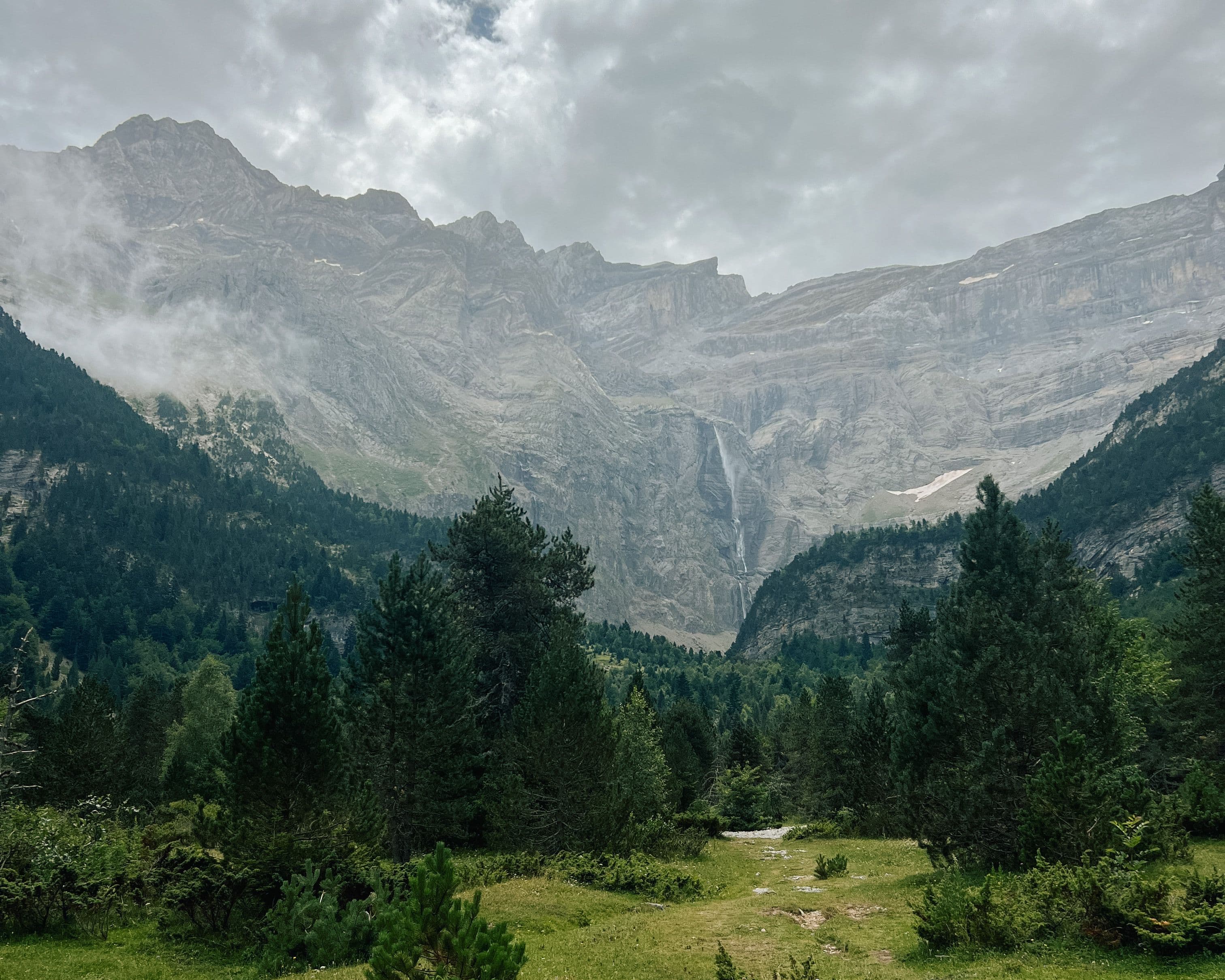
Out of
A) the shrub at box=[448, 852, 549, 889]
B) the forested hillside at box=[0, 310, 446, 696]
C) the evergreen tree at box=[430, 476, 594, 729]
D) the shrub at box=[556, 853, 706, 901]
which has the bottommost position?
the shrub at box=[556, 853, 706, 901]

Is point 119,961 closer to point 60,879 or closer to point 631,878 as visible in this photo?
point 60,879

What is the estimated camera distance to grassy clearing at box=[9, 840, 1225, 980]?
16734mm

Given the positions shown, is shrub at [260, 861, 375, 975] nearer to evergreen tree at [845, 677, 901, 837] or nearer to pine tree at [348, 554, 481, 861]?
pine tree at [348, 554, 481, 861]

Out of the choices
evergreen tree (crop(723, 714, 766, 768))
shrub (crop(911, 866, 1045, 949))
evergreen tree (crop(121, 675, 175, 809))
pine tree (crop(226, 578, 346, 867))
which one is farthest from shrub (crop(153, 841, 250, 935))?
evergreen tree (crop(723, 714, 766, 768))

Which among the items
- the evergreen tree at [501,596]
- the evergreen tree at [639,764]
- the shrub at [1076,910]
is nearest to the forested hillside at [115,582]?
the evergreen tree at [639,764]

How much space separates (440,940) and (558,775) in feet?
74.6

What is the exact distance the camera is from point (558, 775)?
34344 millimetres

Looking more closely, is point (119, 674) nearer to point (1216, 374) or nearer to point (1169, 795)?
point (1169, 795)

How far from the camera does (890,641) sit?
62.4m

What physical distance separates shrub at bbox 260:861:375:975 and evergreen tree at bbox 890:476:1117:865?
60.9ft

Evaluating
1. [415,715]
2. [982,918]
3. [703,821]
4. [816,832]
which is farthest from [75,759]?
[982,918]

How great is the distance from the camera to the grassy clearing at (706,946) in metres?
16.7

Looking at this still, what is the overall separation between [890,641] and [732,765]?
20.8 metres

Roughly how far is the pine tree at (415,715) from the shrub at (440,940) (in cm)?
2238
